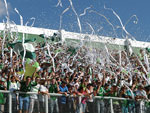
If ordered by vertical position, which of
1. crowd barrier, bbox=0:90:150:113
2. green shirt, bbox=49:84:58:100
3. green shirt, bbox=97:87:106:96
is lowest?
crowd barrier, bbox=0:90:150:113

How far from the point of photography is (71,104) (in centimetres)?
1112

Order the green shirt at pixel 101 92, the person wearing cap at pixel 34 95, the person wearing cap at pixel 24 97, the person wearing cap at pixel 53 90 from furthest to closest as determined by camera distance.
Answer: the green shirt at pixel 101 92 → the person wearing cap at pixel 53 90 → the person wearing cap at pixel 34 95 → the person wearing cap at pixel 24 97

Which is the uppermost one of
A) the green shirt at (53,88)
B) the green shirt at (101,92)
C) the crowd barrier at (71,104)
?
the green shirt at (53,88)

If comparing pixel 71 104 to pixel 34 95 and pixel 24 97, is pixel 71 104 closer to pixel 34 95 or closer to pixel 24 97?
pixel 34 95

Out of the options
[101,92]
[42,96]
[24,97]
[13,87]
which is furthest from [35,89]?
[101,92]

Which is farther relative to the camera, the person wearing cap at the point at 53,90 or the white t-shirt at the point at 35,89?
the person wearing cap at the point at 53,90

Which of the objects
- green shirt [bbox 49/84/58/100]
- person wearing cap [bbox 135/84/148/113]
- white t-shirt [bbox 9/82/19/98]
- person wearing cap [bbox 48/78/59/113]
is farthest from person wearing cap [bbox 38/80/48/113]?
person wearing cap [bbox 135/84/148/113]

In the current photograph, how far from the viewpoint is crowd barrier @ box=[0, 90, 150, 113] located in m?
9.94

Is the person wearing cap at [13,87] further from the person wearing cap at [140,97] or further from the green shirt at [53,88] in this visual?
the person wearing cap at [140,97]

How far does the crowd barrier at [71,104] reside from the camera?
9938 mm

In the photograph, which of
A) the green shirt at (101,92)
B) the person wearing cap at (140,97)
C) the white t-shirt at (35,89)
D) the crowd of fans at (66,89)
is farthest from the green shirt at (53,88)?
the person wearing cap at (140,97)

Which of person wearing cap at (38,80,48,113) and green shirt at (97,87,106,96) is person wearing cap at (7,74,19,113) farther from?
green shirt at (97,87,106,96)

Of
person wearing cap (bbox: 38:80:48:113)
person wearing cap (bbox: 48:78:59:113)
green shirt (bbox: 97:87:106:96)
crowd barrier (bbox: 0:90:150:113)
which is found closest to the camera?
crowd barrier (bbox: 0:90:150:113)

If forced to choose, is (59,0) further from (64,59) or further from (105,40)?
(105,40)
